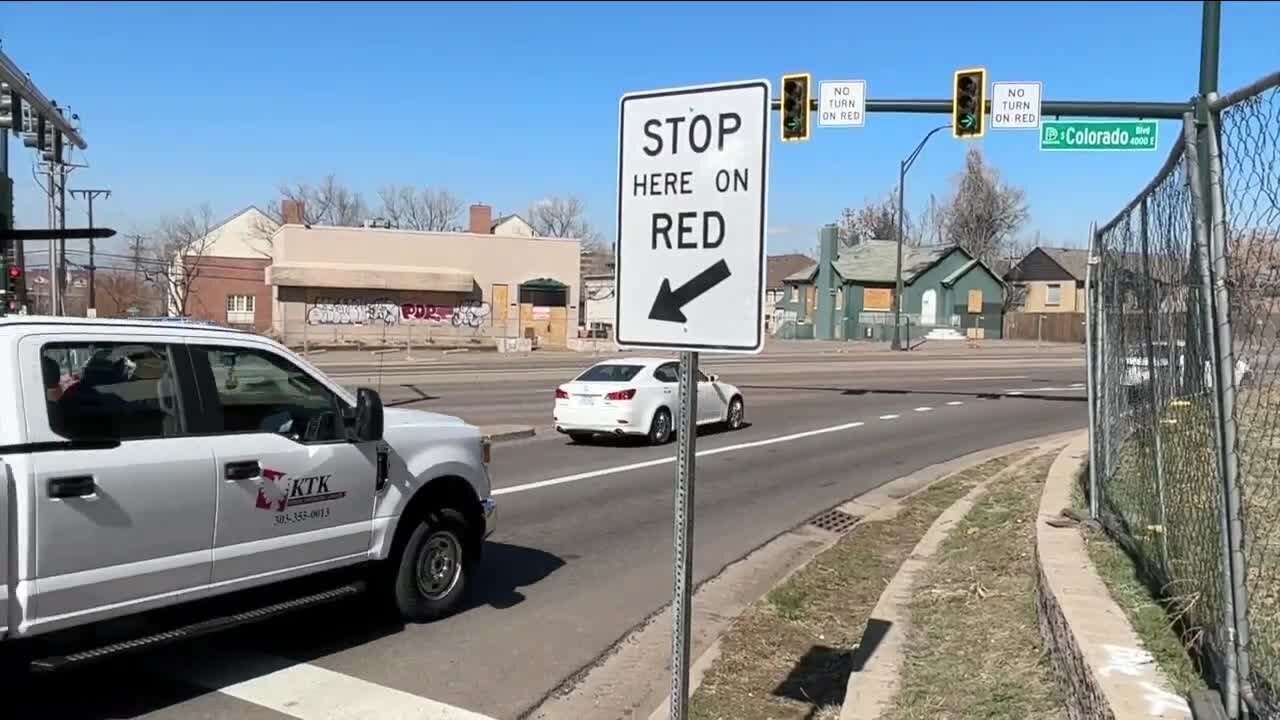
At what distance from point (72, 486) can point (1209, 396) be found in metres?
4.55

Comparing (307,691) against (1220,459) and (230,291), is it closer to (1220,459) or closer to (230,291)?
(1220,459)

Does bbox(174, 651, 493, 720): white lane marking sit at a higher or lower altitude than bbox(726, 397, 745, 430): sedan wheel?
lower

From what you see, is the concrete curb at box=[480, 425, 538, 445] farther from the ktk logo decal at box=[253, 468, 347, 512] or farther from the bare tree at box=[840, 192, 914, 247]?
the bare tree at box=[840, 192, 914, 247]

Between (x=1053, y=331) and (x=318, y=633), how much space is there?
228ft

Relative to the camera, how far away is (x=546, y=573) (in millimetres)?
7914

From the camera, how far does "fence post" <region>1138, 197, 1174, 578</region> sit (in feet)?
16.4

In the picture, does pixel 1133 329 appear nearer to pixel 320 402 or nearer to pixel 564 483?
pixel 320 402

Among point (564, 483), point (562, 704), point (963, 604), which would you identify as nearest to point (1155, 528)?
point (963, 604)

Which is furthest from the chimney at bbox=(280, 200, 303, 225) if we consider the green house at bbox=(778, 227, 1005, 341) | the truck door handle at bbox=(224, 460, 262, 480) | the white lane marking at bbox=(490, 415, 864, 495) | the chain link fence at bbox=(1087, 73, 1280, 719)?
the chain link fence at bbox=(1087, 73, 1280, 719)

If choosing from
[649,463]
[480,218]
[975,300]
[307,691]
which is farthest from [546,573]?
[975,300]

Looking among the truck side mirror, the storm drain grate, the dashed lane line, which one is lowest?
the storm drain grate

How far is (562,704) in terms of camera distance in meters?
5.28

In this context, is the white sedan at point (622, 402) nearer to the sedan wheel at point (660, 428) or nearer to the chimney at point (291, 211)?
the sedan wheel at point (660, 428)

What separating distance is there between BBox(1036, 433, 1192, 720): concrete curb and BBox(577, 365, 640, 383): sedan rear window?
34.6 ft
